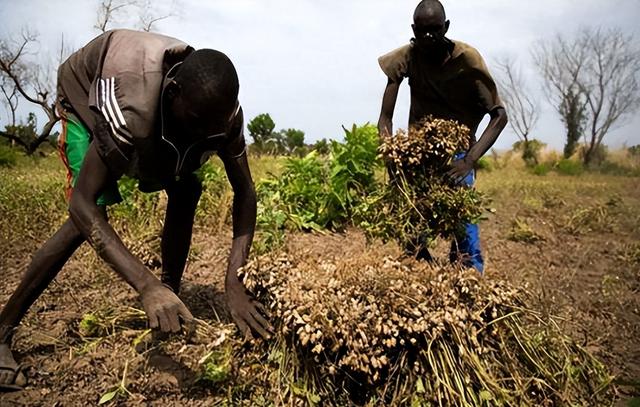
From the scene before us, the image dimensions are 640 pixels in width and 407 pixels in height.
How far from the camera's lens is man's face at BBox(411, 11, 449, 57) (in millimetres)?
2957

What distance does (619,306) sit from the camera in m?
3.94

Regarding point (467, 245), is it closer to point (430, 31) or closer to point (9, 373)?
point (430, 31)

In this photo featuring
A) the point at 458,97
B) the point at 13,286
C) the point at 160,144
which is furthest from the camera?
the point at 13,286

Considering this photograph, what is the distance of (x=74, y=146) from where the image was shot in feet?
8.02

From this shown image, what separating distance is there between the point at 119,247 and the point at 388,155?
1.54 metres

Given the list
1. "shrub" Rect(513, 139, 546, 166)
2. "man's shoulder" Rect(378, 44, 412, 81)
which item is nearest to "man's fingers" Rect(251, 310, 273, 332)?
"man's shoulder" Rect(378, 44, 412, 81)

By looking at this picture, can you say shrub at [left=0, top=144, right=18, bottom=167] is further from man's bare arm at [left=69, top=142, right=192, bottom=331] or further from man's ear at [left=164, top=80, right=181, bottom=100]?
man's ear at [left=164, top=80, right=181, bottom=100]

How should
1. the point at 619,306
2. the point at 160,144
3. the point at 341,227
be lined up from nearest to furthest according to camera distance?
the point at 160,144, the point at 619,306, the point at 341,227

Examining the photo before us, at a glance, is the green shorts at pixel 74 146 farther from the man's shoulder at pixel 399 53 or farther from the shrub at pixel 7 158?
the shrub at pixel 7 158

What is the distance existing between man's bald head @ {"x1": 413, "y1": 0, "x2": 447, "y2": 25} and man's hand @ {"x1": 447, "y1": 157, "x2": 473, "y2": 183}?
781 millimetres

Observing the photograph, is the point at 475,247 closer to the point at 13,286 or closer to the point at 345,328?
the point at 345,328

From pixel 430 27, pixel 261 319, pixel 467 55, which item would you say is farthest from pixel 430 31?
pixel 261 319

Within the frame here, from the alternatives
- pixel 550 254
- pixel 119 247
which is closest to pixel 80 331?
pixel 119 247

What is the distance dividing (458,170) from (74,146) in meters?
1.94
